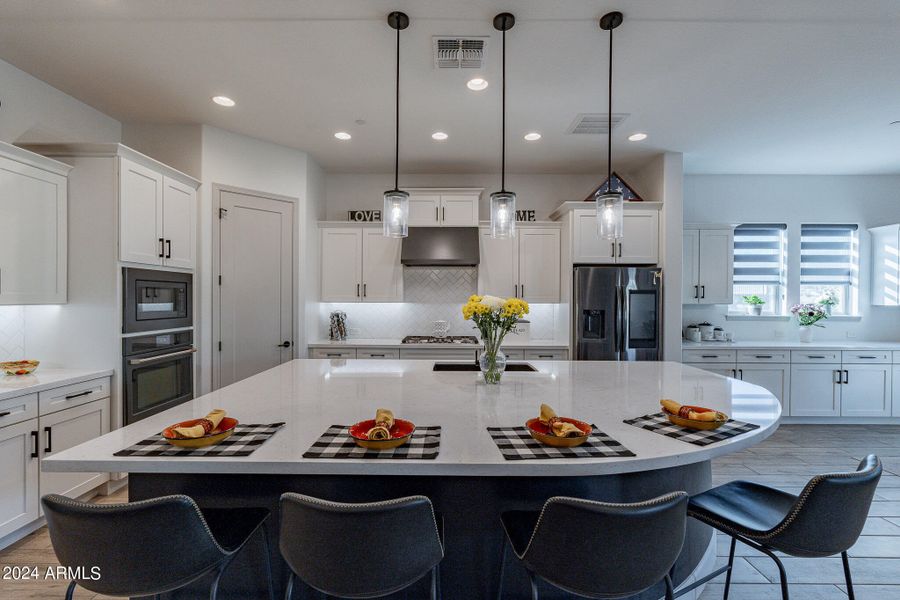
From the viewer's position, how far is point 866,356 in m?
4.48

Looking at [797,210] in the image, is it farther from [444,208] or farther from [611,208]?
[611,208]

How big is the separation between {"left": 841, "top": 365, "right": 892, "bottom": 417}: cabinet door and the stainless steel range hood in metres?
4.09

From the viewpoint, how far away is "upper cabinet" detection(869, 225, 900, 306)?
475cm

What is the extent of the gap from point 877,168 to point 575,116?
3.88 meters

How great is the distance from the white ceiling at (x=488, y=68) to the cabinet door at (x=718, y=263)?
98 cm

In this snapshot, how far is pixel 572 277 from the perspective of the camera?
14.2ft

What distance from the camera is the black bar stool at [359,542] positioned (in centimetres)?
105

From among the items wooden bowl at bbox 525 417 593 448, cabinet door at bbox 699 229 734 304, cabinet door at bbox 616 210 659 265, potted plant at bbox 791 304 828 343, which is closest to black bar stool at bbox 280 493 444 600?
wooden bowl at bbox 525 417 593 448

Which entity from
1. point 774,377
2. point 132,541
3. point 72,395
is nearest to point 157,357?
point 72,395

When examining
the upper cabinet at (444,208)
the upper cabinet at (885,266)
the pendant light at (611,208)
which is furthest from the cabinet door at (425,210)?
the upper cabinet at (885,266)

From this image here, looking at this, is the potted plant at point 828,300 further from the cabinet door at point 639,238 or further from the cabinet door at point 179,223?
the cabinet door at point 179,223

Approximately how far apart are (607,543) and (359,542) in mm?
616

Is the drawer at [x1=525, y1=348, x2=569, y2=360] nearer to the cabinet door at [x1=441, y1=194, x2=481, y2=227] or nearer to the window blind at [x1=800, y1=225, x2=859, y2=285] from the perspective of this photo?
the cabinet door at [x1=441, y1=194, x2=481, y2=227]

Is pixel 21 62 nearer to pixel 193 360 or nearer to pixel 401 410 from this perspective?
pixel 193 360
